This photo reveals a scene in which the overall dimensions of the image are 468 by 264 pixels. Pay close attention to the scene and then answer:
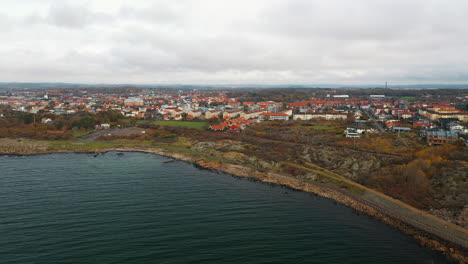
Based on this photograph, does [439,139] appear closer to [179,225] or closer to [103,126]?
[179,225]

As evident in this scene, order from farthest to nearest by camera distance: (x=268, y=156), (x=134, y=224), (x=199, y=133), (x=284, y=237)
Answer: (x=199, y=133) → (x=268, y=156) → (x=134, y=224) → (x=284, y=237)

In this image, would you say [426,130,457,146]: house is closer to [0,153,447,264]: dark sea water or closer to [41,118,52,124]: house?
[0,153,447,264]: dark sea water

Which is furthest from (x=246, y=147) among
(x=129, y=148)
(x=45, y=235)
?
(x=45, y=235)

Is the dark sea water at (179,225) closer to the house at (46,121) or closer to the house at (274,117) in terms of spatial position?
the house at (46,121)

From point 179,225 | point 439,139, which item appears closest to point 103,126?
point 179,225

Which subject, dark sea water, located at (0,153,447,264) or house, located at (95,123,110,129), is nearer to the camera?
dark sea water, located at (0,153,447,264)

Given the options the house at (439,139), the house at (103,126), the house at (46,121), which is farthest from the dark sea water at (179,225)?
the house at (46,121)

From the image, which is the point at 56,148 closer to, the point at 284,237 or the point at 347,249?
the point at 284,237

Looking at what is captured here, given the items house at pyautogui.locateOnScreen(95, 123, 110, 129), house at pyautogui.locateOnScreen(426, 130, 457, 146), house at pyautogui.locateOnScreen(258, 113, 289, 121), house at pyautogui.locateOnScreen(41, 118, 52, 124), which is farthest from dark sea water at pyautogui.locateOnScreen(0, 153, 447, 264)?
house at pyautogui.locateOnScreen(258, 113, 289, 121)
